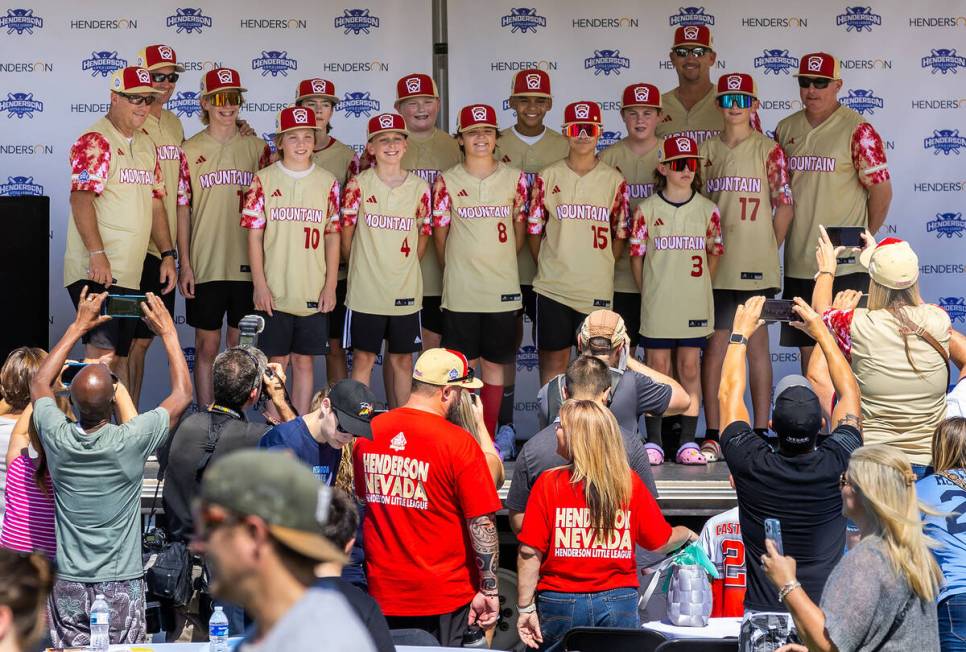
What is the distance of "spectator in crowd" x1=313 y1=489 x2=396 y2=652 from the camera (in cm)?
295

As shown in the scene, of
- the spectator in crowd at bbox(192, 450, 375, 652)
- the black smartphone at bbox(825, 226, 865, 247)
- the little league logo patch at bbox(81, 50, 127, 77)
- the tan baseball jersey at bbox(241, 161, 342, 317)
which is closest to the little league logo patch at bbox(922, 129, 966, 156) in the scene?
the black smartphone at bbox(825, 226, 865, 247)

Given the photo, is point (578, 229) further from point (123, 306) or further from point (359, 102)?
point (123, 306)

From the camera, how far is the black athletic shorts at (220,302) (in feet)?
23.9

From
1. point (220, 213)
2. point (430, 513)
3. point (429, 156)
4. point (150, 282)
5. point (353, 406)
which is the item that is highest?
point (429, 156)

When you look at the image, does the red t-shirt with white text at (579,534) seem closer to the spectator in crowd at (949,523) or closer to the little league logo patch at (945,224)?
the spectator in crowd at (949,523)

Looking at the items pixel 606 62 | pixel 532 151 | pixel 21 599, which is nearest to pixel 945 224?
pixel 606 62

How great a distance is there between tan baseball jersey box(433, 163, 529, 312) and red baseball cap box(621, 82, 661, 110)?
2.53ft

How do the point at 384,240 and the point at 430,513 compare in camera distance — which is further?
the point at 384,240

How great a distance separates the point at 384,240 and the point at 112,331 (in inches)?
57.3

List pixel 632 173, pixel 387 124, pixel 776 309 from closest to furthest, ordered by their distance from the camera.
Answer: pixel 776 309
pixel 387 124
pixel 632 173

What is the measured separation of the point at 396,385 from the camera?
7.16 meters

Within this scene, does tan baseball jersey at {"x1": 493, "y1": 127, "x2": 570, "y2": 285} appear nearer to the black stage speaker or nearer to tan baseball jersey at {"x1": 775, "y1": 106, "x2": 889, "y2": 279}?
tan baseball jersey at {"x1": 775, "y1": 106, "x2": 889, "y2": 279}

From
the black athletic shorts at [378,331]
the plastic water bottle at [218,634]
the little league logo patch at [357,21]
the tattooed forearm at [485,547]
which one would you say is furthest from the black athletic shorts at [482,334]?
the plastic water bottle at [218,634]

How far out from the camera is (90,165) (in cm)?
678
